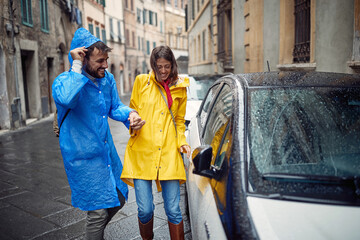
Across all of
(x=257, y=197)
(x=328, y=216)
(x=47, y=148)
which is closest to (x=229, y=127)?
(x=257, y=197)

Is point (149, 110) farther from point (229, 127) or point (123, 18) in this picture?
point (123, 18)

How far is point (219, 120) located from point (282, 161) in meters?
0.73

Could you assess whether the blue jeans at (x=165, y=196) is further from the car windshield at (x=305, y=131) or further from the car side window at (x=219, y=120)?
the car windshield at (x=305, y=131)

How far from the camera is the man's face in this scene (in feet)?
8.30

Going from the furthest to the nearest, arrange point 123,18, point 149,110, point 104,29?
1. point 123,18
2. point 104,29
3. point 149,110

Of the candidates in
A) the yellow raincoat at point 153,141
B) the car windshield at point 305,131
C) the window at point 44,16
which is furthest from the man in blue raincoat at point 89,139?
the window at point 44,16

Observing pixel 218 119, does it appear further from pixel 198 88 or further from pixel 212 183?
pixel 198 88

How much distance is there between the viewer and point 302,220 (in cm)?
152

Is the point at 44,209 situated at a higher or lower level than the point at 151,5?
lower

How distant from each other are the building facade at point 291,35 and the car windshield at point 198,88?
1.26 m

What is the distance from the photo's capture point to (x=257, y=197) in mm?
1635

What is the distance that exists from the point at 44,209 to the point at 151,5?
3927cm

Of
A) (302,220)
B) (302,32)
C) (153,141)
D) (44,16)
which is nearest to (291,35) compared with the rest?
(302,32)

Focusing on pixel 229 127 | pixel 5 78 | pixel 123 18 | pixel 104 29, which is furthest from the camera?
pixel 123 18
